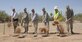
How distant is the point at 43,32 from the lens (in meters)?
20.1

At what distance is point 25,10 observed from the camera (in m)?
19.9

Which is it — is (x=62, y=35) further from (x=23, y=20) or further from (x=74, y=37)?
(x=23, y=20)

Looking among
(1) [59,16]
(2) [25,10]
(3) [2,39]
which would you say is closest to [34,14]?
(2) [25,10]

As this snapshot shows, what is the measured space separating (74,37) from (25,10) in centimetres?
441

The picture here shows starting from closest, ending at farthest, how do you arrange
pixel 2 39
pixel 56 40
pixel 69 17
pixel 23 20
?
pixel 56 40 → pixel 2 39 → pixel 69 17 → pixel 23 20

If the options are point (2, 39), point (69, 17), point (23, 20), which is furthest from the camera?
point (23, 20)

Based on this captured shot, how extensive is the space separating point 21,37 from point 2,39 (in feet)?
3.91

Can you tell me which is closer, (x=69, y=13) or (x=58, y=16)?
(x=58, y=16)

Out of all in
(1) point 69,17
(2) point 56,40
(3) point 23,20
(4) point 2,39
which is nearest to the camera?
(2) point 56,40

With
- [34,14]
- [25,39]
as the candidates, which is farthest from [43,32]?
[25,39]

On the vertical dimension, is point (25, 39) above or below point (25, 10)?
below

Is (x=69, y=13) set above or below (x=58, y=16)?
above

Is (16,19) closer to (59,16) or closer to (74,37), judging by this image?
(59,16)

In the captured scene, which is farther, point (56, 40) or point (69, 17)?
point (69, 17)
